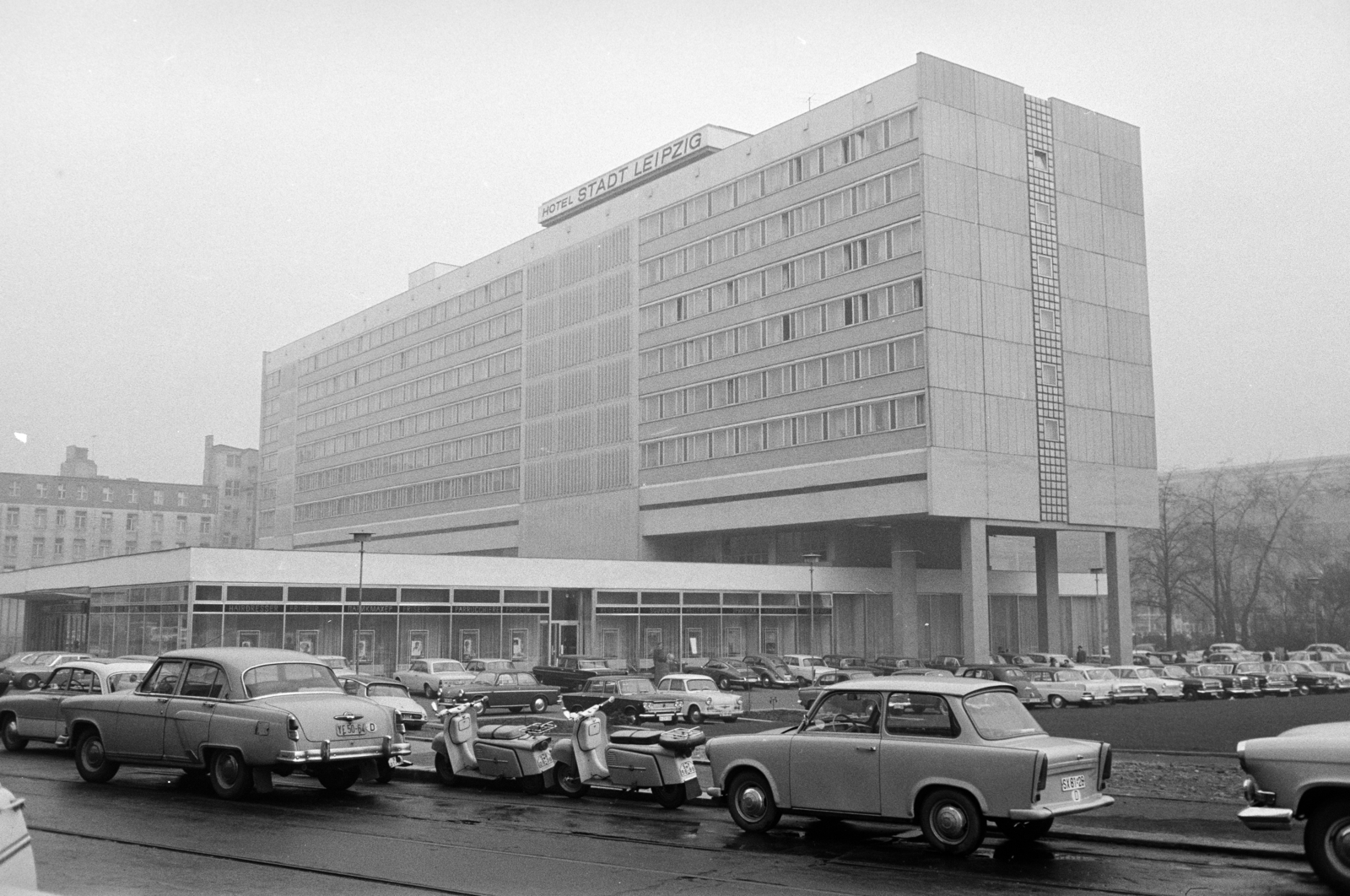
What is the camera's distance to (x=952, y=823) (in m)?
11.8

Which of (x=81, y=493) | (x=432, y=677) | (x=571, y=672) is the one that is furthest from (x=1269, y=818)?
(x=81, y=493)

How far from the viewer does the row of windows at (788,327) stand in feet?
206

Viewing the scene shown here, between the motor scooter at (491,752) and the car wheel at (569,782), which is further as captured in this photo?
the motor scooter at (491,752)

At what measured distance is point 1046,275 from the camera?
66438 mm

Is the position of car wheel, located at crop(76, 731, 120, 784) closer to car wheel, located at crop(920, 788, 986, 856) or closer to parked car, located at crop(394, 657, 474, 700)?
car wheel, located at crop(920, 788, 986, 856)

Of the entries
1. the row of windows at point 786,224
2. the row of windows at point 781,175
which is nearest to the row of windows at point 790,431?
the row of windows at point 786,224

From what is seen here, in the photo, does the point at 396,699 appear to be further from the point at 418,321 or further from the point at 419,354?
the point at 418,321

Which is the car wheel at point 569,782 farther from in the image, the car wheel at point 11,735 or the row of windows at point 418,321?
the row of windows at point 418,321

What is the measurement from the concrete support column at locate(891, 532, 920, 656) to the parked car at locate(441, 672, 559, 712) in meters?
34.0

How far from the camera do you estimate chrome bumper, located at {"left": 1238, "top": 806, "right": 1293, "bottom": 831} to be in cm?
1010


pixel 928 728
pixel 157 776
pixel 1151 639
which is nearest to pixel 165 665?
pixel 157 776

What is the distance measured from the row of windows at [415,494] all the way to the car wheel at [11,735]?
6769 cm

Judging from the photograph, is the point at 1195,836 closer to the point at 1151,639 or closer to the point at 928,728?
the point at 928,728

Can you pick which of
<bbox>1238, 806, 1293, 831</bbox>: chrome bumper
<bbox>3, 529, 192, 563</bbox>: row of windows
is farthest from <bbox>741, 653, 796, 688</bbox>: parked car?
<bbox>3, 529, 192, 563</bbox>: row of windows
